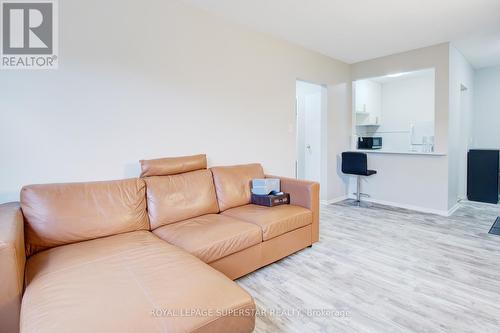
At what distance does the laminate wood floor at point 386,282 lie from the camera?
1.65 meters

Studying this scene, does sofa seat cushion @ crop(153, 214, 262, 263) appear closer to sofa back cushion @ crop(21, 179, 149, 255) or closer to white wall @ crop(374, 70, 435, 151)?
sofa back cushion @ crop(21, 179, 149, 255)

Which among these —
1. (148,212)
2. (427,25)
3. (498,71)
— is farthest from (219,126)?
(498,71)

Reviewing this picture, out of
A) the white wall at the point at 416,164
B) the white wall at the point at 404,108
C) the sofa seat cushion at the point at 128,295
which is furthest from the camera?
the white wall at the point at 404,108

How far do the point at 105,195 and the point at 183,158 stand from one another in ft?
2.50

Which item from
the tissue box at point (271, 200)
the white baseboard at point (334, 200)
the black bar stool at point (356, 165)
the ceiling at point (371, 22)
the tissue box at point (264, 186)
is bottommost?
the white baseboard at point (334, 200)

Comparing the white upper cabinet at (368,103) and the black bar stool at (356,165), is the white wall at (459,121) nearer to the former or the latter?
the black bar stool at (356,165)

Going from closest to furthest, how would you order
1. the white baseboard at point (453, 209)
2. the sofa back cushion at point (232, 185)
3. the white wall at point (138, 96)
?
the white wall at point (138, 96) < the sofa back cushion at point (232, 185) < the white baseboard at point (453, 209)

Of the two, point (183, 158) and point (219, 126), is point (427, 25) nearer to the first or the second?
point (219, 126)

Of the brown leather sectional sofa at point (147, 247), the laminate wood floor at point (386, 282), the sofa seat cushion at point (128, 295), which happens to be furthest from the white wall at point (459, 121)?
the sofa seat cushion at point (128, 295)

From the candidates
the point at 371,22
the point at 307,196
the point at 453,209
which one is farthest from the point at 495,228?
the point at 371,22

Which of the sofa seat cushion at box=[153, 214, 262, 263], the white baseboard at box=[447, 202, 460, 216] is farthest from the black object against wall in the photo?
the sofa seat cushion at box=[153, 214, 262, 263]

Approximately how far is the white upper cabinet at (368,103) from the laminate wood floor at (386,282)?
10.2 feet

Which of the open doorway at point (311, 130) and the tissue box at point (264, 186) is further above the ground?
the open doorway at point (311, 130)

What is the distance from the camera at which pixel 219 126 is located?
10.0ft
